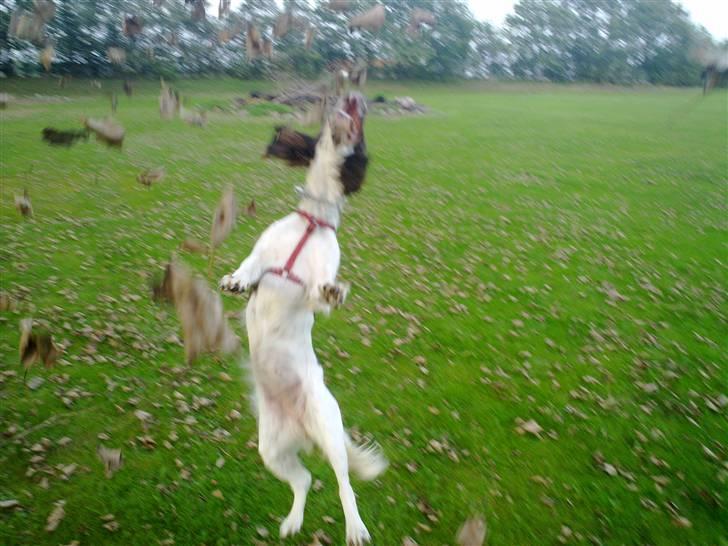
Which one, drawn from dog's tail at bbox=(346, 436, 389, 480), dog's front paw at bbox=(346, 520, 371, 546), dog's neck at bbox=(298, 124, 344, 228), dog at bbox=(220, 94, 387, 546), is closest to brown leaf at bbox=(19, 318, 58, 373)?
dog at bbox=(220, 94, 387, 546)

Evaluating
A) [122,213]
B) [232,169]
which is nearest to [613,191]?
[232,169]

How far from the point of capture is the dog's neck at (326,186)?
3799 mm

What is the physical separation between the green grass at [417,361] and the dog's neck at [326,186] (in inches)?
88.1

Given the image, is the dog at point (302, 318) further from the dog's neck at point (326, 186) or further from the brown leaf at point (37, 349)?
the brown leaf at point (37, 349)

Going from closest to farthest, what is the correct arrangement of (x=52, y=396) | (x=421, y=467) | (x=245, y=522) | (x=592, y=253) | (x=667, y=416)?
(x=245, y=522)
(x=421, y=467)
(x=52, y=396)
(x=667, y=416)
(x=592, y=253)

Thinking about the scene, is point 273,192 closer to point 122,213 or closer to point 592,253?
point 122,213

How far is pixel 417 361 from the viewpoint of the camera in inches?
260

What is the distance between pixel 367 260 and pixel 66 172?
8.50 metres

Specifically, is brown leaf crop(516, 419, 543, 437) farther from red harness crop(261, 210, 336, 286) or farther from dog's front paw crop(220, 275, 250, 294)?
dog's front paw crop(220, 275, 250, 294)

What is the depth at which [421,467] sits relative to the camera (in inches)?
193

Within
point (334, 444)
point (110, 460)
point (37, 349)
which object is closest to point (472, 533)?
point (334, 444)

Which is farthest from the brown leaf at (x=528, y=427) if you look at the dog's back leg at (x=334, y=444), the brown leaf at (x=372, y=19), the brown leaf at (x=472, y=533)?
the brown leaf at (x=372, y=19)

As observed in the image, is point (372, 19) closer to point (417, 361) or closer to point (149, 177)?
point (417, 361)

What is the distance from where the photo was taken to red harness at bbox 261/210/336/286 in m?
3.49
